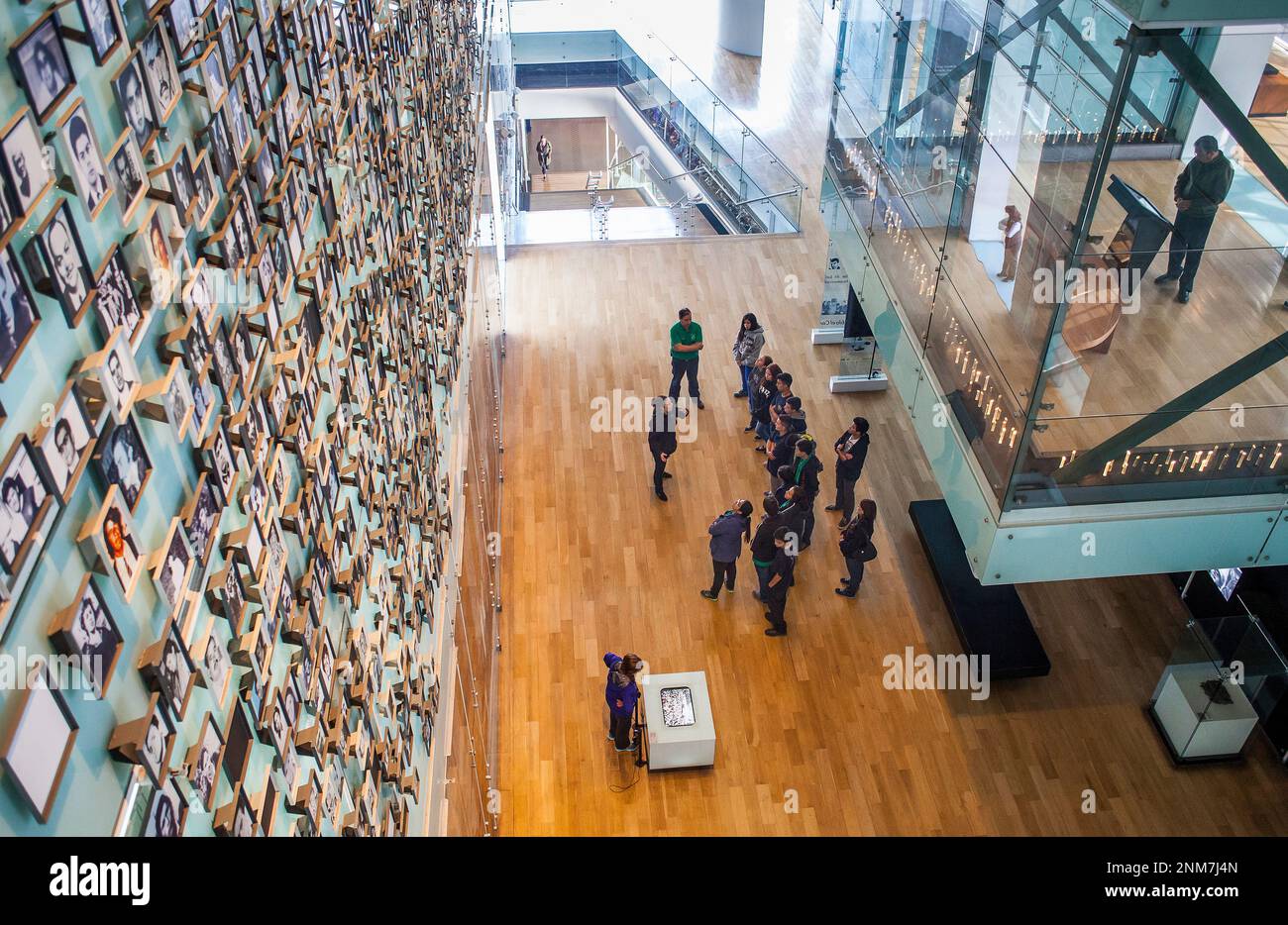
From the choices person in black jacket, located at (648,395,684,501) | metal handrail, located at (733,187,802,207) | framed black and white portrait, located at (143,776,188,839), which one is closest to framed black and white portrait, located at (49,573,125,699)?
framed black and white portrait, located at (143,776,188,839)

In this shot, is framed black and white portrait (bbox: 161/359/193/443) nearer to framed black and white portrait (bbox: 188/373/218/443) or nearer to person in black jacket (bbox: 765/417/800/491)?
framed black and white portrait (bbox: 188/373/218/443)

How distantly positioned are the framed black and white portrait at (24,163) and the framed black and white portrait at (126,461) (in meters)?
0.35

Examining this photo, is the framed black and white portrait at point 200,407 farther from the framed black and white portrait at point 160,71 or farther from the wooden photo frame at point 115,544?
the framed black and white portrait at point 160,71

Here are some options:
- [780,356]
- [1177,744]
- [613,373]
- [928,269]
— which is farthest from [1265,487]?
[613,373]

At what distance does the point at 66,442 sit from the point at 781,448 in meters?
8.50

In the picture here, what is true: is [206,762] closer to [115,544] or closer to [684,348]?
[115,544]

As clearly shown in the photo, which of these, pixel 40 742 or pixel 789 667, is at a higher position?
pixel 40 742

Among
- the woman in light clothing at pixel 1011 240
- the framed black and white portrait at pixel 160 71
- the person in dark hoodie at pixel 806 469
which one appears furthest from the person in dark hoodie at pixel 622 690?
the framed black and white portrait at pixel 160 71

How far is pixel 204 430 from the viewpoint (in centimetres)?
187

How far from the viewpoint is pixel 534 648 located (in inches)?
345

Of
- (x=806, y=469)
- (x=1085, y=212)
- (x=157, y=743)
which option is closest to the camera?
(x=157, y=743)

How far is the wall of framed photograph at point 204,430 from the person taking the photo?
1.28 m

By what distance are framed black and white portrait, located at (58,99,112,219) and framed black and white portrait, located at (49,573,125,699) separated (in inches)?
20.9

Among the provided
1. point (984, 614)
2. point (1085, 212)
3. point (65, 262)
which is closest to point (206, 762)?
point (65, 262)
